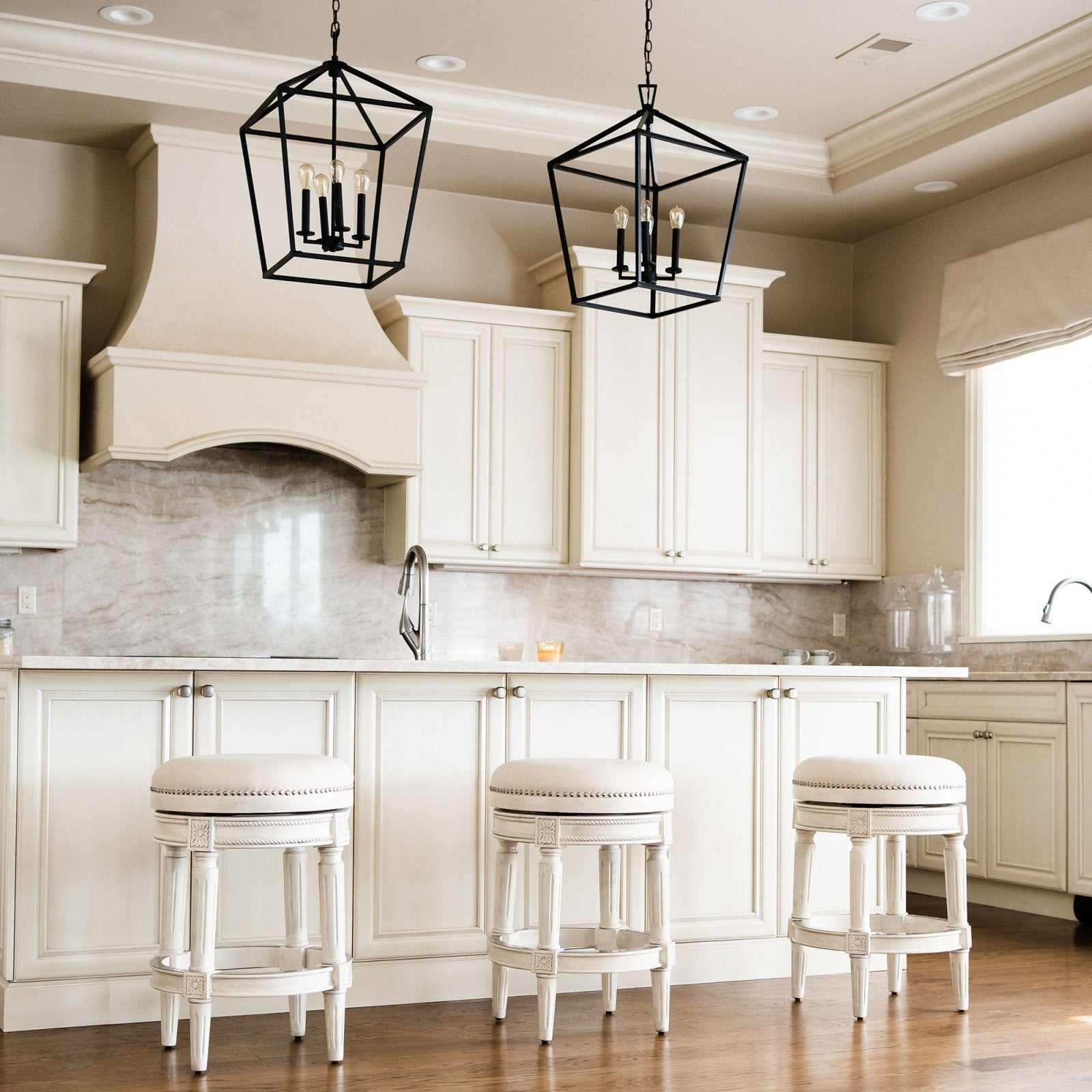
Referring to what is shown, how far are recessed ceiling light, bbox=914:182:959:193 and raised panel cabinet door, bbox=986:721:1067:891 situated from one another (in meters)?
2.13

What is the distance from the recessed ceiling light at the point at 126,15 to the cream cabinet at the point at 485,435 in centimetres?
129

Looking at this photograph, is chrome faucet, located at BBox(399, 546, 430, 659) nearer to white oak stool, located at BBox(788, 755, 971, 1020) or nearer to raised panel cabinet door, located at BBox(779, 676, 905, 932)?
raised panel cabinet door, located at BBox(779, 676, 905, 932)

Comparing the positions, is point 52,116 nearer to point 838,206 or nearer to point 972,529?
point 838,206

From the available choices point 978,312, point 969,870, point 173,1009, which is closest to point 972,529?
point 978,312

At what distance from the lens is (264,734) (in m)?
3.58

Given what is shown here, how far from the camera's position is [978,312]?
5656 millimetres

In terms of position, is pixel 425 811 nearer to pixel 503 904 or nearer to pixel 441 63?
pixel 503 904

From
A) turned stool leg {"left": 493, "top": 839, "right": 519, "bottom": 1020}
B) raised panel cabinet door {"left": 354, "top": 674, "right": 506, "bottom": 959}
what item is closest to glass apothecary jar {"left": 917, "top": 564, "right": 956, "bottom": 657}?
raised panel cabinet door {"left": 354, "top": 674, "right": 506, "bottom": 959}

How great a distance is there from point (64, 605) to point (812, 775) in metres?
2.78

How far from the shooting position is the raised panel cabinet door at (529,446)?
5445 millimetres

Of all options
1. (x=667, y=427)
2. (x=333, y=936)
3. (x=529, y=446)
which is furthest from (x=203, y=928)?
(x=667, y=427)

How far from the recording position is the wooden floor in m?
2.99

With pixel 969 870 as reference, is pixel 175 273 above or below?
above

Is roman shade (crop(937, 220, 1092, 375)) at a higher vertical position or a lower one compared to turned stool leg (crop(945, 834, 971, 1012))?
higher
